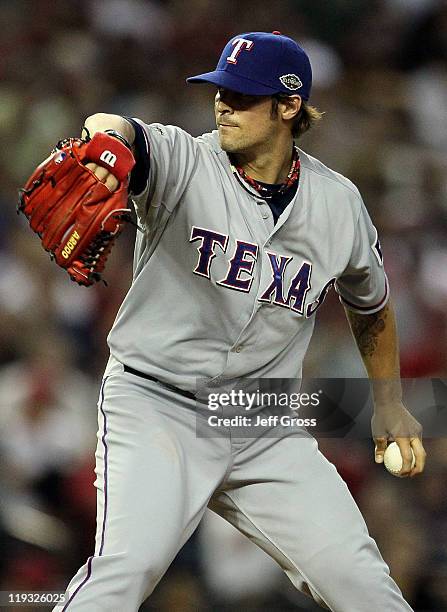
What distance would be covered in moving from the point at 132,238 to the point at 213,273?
7.36ft

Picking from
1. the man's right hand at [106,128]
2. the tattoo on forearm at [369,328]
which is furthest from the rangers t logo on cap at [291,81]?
the tattoo on forearm at [369,328]

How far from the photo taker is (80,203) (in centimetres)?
190

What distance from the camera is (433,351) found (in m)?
4.14

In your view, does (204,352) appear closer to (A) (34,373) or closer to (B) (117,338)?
(B) (117,338)

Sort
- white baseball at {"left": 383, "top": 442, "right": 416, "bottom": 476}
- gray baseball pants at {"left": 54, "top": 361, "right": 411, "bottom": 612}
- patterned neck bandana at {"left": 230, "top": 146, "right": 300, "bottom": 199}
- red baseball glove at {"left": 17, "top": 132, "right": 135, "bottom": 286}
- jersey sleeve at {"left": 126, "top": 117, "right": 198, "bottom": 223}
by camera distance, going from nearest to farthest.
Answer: red baseball glove at {"left": 17, "top": 132, "right": 135, "bottom": 286}, gray baseball pants at {"left": 54, "top": 361, "right": 411, "bottom": 612}, jersey sleeve at {"left": 126, "top": 117, "right": 198, "bottom": 223}, patterned neck bandana at {"left": 230, "top": 146, "right": 300, "bottom": 199}, white baseball at {"left": 383, "top": 442, "right": 416, "bottom": 476}

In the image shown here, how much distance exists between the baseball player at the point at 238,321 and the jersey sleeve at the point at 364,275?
0.04 ft

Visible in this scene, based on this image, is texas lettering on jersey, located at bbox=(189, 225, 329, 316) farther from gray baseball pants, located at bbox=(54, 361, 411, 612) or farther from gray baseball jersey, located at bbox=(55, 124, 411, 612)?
gray baseball pants, located at bbox=(54, 361, 411, 612)

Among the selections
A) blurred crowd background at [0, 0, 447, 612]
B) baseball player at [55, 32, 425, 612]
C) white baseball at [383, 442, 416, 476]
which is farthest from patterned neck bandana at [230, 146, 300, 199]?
blurred crowd background at [0, 0, 447, 612]

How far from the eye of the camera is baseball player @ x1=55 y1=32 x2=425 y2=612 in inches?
87.6

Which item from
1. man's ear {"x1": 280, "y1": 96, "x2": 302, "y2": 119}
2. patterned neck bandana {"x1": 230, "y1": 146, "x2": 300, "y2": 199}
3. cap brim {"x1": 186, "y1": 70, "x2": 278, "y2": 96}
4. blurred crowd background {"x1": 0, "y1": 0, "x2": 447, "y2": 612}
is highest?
cap brim {"x1": 186, "y1": 70, "x2": 278, "y2": 96}

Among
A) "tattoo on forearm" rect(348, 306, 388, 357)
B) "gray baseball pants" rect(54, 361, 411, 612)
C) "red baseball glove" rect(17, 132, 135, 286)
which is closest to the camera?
"red baseball glove" rect(17, 132, 135, 286)

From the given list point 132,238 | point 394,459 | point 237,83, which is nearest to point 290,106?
point 237,83

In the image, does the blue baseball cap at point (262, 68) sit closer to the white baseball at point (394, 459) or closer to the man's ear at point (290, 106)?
the man's ear at point (290, 106)

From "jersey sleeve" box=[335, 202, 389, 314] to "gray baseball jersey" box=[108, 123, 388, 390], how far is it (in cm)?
11
